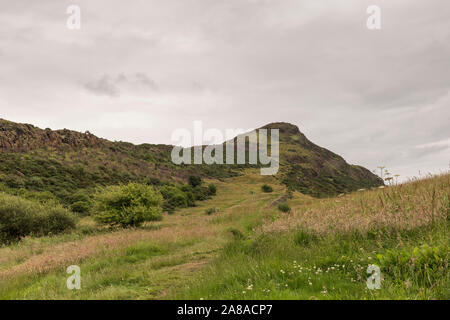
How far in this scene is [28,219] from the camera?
76.2ft

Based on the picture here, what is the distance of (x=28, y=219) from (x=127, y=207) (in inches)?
332

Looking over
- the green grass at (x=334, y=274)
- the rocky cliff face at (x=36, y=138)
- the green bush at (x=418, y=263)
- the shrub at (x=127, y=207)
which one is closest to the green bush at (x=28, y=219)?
the shrub at (x=127, y=207)

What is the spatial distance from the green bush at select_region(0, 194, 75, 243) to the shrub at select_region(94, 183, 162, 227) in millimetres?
3592

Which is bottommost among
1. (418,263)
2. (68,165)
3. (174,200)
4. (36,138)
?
(174,200)

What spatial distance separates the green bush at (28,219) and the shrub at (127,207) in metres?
3.59

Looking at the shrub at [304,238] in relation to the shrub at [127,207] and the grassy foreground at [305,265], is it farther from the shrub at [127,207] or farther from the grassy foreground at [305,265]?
the shrub at [127,207]

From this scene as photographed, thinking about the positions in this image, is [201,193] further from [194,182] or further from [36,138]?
[36,138]

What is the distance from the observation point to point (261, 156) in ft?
462

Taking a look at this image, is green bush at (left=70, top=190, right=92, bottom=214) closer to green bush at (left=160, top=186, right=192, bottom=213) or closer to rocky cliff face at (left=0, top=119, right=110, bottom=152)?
green bush at (left=160, top=186, right=192, bottom=213)

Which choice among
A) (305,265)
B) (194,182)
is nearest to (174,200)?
(194,182)

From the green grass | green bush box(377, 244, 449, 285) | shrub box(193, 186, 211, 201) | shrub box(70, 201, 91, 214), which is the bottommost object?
shrub box(70, 201, 91, 214)

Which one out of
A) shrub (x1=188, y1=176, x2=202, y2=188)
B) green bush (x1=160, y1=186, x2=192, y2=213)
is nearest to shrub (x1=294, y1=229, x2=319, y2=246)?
green bush (x1=160, y1=186, x2=192, y2=213)

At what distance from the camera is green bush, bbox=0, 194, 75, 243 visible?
22.4 meters
